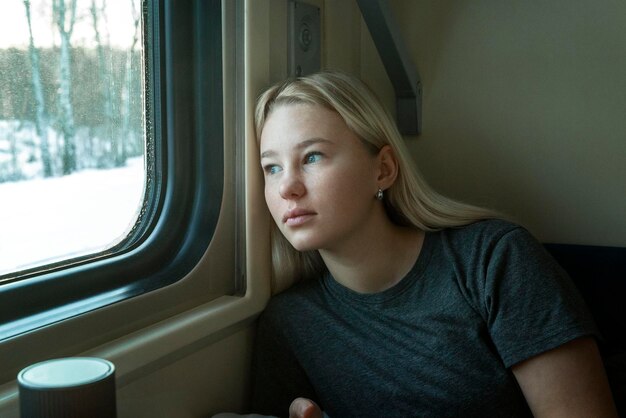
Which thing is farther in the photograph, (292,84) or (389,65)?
(389,65)

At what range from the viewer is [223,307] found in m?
1.57

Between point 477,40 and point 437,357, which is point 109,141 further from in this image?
point 477,40

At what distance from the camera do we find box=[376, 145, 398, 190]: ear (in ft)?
5.23

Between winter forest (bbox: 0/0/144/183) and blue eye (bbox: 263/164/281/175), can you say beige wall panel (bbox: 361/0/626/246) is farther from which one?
winter forest (bbox: 0/0/144/183)

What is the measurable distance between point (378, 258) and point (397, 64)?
65cm

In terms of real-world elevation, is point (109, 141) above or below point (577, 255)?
above

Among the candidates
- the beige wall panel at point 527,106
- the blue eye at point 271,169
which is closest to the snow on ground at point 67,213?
the blue eye at point 271,169

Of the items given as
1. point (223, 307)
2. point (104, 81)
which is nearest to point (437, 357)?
point (223, 307)

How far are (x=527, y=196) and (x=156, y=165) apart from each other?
3.43 ft

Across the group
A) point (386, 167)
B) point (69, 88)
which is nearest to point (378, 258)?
point (386, 167)

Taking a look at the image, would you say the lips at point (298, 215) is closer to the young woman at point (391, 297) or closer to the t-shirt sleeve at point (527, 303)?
the young woman at point (391, 297)

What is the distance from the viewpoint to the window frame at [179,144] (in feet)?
5.02

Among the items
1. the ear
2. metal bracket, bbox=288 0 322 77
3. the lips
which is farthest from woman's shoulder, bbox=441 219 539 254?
metal bracket, bbox=288 0 322 77

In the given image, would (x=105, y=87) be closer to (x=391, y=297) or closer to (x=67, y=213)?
(x=67, y=213)
